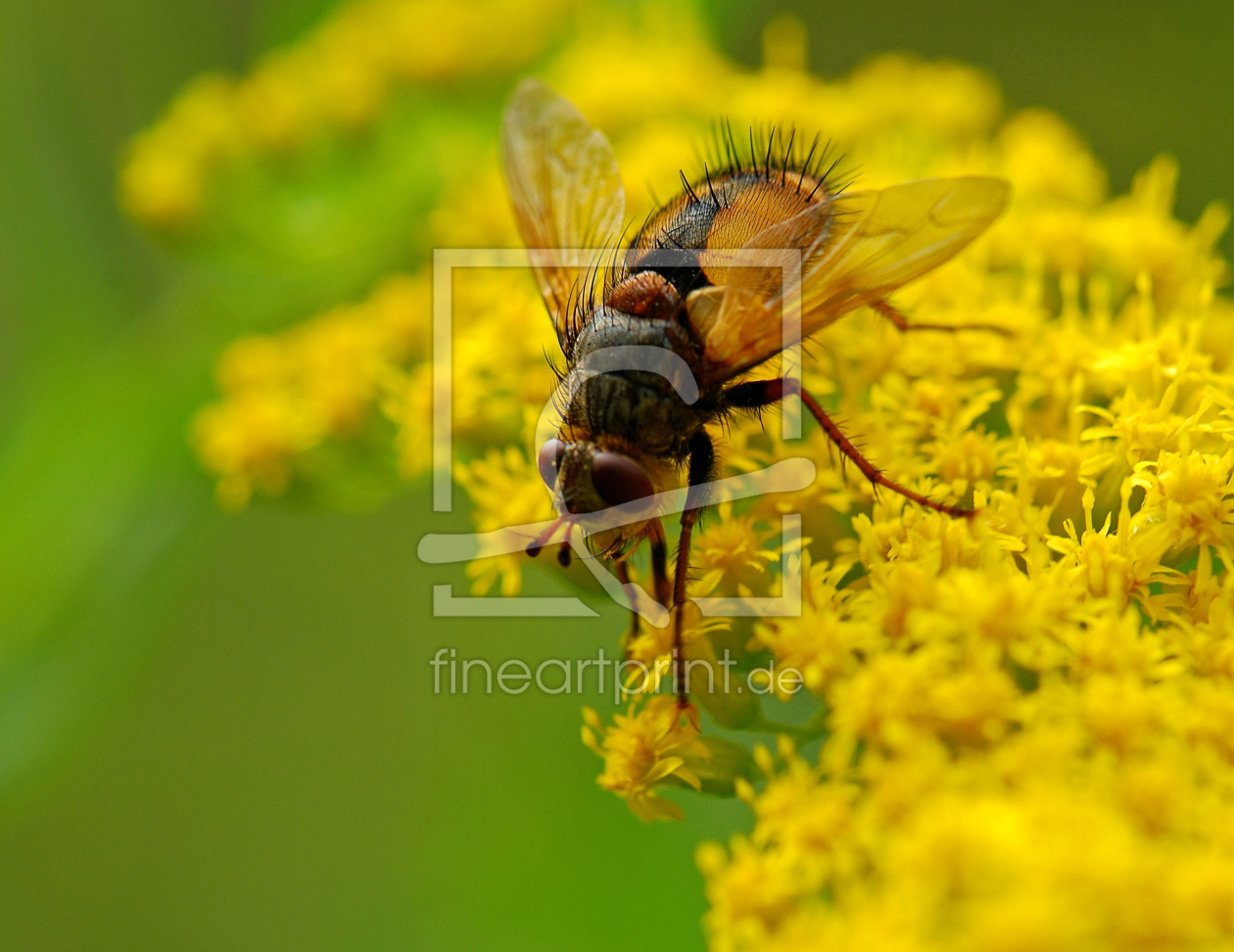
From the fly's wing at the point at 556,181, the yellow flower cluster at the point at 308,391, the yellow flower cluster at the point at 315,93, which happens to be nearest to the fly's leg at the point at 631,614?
the fly's wing at the point at 556,181

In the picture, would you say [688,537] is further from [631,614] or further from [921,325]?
[921,325]

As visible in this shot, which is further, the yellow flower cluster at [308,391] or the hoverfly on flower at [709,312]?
the yellow flower cluster at [308,391]

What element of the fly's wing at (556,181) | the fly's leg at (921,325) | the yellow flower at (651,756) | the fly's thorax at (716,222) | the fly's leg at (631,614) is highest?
the fly's wing at (556,181)

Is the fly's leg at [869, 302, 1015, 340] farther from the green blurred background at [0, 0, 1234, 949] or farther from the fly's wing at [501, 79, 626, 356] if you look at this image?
the green blurred background at [0, 0, 1234, 949]

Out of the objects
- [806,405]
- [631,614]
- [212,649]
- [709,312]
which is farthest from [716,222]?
[212,649]

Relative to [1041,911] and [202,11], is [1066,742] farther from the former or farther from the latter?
[202,11]

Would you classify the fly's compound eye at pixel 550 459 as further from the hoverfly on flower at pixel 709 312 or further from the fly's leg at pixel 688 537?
the fly's leg at pixel 688 537

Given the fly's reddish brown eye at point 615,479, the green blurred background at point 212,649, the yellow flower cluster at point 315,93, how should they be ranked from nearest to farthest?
the fly's reddish brown eye at point 615,479 → the green blurred background at point 212,649 → the yellow flower cluster at point 315,93
